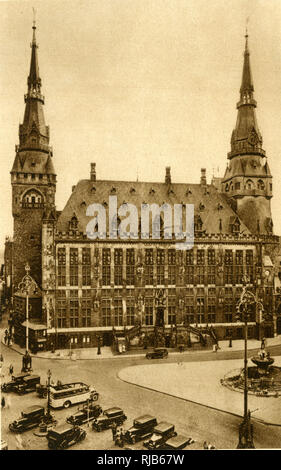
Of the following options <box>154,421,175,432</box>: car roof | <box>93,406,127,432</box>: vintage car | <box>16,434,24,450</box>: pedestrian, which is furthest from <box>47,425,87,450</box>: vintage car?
<box>154,421,175,432</box>: car roof

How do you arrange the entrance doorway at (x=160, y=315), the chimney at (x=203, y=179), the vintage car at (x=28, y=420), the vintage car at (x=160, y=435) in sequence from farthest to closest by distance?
1. the chimney at (x=203, y=179)
2. the entrance doorway at (x=160, y=315)
3. the vintage car at (x=28, y=420)
4. the vintage car at (x=160, y=435)

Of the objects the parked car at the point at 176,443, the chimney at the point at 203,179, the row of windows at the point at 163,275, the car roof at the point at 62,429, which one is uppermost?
the chimney at the point at 203,179

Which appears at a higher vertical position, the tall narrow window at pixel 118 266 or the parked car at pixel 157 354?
the tall narrow window at pixel 118 266

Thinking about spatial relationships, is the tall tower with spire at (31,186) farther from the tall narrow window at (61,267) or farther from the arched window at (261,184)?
the arched window at (261,184)

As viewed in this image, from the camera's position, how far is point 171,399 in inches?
1297

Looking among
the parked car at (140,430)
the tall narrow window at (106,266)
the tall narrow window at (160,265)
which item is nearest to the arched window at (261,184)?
the tall narrow window at (160,265)

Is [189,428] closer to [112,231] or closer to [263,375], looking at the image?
[263,375]

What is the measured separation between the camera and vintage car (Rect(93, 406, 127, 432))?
2669cm

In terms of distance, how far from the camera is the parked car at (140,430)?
976 inches

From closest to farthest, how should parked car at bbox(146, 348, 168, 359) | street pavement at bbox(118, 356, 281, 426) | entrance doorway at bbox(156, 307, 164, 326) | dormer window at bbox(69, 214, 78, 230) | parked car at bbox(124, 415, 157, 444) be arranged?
parked car at bbox(124, 415, 157, 444) → street pavement at bbox(118, 356, 281, 426) → parked car at bbox(146, 348, 168, 359) → dormer window at bbox(69, 214, 78, 230) → entrance doorway at bbox(156, 307, 164, 326)

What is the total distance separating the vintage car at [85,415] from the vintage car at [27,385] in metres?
6.54

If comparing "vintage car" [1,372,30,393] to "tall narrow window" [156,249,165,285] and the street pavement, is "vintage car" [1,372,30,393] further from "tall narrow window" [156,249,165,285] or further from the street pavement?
"tall narrow window" [156,249,165,285]

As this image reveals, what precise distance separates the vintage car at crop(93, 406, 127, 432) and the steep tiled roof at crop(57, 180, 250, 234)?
28797 millimetres

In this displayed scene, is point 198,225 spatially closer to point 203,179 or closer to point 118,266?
point 203,179
